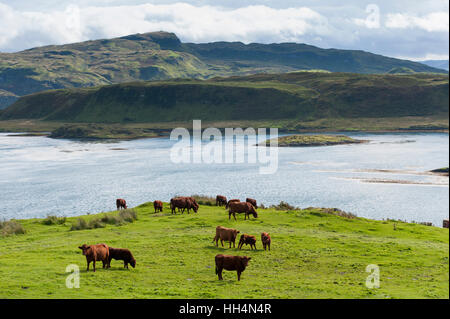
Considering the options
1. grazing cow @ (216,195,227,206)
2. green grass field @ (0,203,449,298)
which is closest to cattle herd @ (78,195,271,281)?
green grass field @ (0,203,449,298)

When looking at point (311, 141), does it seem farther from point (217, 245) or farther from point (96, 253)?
point (96, 253)

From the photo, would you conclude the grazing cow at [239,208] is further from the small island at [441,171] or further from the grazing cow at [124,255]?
the small island at [441,171]

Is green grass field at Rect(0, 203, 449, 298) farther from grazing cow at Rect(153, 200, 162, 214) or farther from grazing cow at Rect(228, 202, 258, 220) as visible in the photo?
grazing cow at Rect(153, 200, 162, 214)

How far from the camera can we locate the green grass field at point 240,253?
19.9 m

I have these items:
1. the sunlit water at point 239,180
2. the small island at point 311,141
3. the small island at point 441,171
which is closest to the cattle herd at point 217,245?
the sunlit water at point 239,180

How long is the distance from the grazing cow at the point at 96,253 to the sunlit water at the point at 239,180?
43690 millimetres

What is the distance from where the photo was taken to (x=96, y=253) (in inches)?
912

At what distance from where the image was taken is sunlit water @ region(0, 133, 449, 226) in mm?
70875

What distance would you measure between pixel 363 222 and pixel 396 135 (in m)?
156

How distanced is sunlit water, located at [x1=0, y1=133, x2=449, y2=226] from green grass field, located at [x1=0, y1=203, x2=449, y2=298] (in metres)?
28.0

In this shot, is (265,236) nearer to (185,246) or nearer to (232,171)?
(185,246)

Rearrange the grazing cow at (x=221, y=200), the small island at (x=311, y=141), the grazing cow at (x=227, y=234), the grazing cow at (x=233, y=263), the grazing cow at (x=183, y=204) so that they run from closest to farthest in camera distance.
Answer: the grazing cow at (x=233, y=263) → the grazing cow at (x=227, y=234) → the grazing cow at (x=183, y=204) → the grazing cow at (x=221, y=200) → the small island at (x=311, y=141)

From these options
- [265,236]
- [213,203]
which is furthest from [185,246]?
[213,203]
